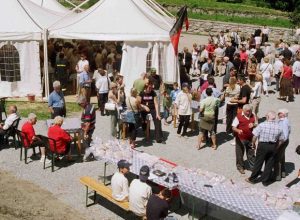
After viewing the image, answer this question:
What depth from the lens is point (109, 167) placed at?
10961 millimetres

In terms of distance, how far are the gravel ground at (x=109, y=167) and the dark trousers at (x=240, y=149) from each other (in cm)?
22

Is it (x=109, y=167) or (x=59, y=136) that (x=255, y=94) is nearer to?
(x=109, y=167)

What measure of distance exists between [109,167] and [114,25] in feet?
22.2

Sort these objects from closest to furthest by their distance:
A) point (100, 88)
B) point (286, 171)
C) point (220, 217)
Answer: point (220, 217) → point (286, 171) → point (100, 88)

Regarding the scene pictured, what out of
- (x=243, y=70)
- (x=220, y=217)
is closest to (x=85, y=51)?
(x=243, y=70)

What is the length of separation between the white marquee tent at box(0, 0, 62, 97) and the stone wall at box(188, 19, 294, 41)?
741 inches

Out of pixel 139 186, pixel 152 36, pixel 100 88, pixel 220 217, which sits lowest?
pixel 220 217

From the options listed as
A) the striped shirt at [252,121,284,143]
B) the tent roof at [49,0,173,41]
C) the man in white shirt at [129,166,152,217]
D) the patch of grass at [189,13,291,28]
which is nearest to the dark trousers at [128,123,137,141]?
the striped shirt at [252,121,284,143]

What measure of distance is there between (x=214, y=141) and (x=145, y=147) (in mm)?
1663

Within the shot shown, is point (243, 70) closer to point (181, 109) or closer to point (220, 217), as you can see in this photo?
point (181, 109)

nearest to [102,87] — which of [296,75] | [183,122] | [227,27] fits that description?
[183,122]

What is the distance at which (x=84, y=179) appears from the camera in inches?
371

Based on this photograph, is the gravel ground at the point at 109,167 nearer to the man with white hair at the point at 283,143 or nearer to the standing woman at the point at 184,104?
the man with white hair at the point at 283,143

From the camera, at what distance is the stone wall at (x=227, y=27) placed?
3177 centimetres
